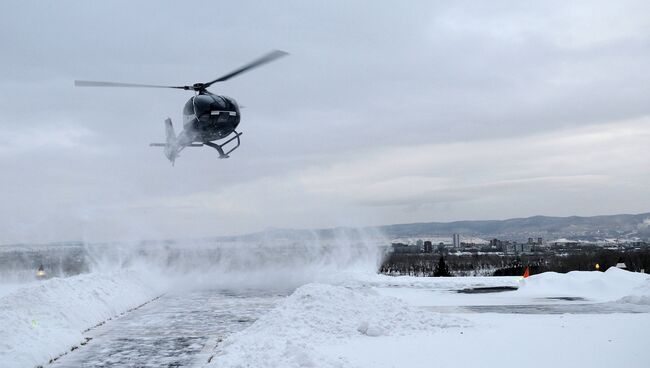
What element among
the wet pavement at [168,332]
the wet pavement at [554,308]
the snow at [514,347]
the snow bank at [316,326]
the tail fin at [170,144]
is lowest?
the wet pavement at [554,308]

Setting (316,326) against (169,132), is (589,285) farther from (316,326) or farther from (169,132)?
(169,132)

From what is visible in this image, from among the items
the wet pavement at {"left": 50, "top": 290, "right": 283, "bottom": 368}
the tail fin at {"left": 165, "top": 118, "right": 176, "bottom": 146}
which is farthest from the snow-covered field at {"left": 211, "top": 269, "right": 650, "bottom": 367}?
the tail fin at {"left": 165, "top": 118, "right": 176, "bottom": 146}

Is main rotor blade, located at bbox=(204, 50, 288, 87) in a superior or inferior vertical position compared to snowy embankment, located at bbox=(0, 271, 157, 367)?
superior

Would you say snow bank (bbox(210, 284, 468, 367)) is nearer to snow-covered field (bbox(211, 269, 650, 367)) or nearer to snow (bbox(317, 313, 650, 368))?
snow-covered field (bbox(211, 269, 650, 367))

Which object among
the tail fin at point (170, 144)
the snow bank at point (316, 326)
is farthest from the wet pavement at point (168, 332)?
the tail fin at point (170, 144)

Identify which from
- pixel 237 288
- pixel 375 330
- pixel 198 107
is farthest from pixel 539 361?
pixel 237 288

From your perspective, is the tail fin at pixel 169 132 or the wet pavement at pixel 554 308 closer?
the wet pavement at pixel 554 308

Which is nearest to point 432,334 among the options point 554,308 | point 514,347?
point 514,347

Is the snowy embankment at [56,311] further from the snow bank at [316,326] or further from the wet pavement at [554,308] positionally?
the wet pavement at [554,308]
